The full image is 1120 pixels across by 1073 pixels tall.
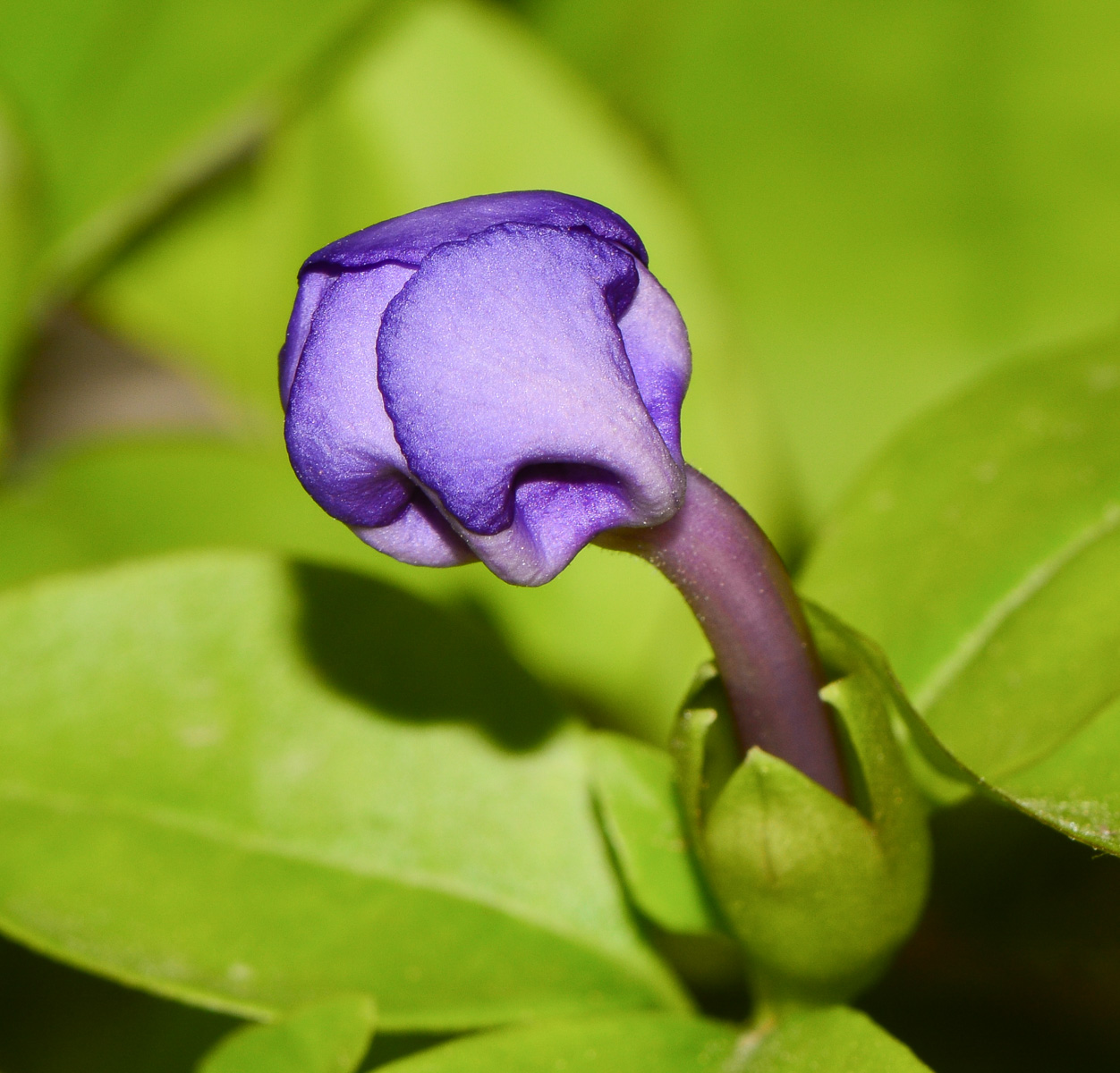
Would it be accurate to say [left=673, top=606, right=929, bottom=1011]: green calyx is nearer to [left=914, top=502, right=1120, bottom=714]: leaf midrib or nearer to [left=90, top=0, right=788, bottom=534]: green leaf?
[left=914, top=502, right=1120, bottom=714]: leaf midrib

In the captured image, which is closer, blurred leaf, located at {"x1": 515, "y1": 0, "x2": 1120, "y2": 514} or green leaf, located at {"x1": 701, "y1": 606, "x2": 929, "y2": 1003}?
green leaf, located at {"x1": 701, "y1": 606, "x2": 929, "y2": 1003}

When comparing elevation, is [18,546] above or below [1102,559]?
below

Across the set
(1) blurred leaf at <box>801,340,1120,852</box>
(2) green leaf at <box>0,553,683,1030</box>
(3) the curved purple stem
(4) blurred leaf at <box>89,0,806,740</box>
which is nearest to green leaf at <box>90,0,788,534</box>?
(4) blurred leaf at <box>89,0,806,740</box>

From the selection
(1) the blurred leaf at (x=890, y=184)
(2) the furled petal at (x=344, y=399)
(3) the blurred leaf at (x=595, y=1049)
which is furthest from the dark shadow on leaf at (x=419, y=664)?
(1) the blurred leaf at (x=890, y=184)

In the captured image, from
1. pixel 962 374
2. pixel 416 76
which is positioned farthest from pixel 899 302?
pixel 416 76

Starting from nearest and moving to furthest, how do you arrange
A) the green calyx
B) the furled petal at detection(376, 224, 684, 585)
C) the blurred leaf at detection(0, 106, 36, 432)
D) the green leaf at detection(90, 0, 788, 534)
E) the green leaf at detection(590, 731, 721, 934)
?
1. the furled petal at detection(376, 224, 684, 585)
2. the green calyx
3. the green leaf at detection(590, 731, 721, 934)
4. the green leaf at detection(90, 0, 788, 534)
5. the blurred leaf at detection(0, 106, 36, 432)

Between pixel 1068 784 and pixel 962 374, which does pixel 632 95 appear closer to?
pixel 962 374

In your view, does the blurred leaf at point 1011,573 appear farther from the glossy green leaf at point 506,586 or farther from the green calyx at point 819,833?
the glossy green leaf at point 506,586

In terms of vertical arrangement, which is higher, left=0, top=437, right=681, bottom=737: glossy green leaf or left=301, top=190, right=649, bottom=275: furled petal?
left=301, top=190, right=649, bottom=275: furled petal
